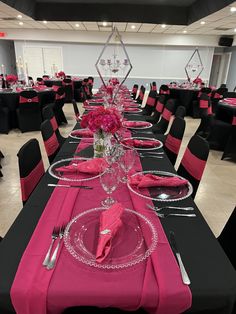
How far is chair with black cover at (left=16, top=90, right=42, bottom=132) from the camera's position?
490 centimetres

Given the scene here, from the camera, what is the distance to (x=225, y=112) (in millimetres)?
4289

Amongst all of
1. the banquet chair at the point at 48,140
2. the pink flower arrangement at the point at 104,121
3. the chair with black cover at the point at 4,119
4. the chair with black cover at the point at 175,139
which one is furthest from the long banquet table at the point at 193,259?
the chair with black cover at the point at 4,119

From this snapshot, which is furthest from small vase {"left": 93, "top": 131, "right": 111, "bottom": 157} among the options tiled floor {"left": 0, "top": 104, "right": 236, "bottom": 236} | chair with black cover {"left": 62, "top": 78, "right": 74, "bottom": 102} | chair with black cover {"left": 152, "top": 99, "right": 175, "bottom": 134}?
chair with black cover {"left": 62, "top": 78, "right": 74, "bottom": 102}

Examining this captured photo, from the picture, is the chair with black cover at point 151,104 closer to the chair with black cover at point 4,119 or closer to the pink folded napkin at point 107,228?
the chair with black cover at point 4,119

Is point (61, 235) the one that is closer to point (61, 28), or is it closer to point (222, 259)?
point (222, 259)

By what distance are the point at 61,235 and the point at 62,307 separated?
0.86ft

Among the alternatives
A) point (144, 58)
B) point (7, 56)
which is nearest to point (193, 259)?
point (144, 58)

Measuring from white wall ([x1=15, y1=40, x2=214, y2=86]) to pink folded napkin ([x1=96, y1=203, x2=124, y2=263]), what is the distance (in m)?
12.1

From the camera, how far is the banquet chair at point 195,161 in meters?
1.70

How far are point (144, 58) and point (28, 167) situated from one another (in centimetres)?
1176

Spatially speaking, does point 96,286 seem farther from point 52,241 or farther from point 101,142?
point 101,142

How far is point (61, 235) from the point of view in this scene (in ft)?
3.22

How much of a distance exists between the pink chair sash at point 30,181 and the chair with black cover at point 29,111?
3.50 meters

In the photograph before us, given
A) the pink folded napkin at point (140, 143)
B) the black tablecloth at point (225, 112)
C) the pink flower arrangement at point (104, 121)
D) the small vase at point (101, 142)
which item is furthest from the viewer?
the black tablecloth at point (225, 112)
